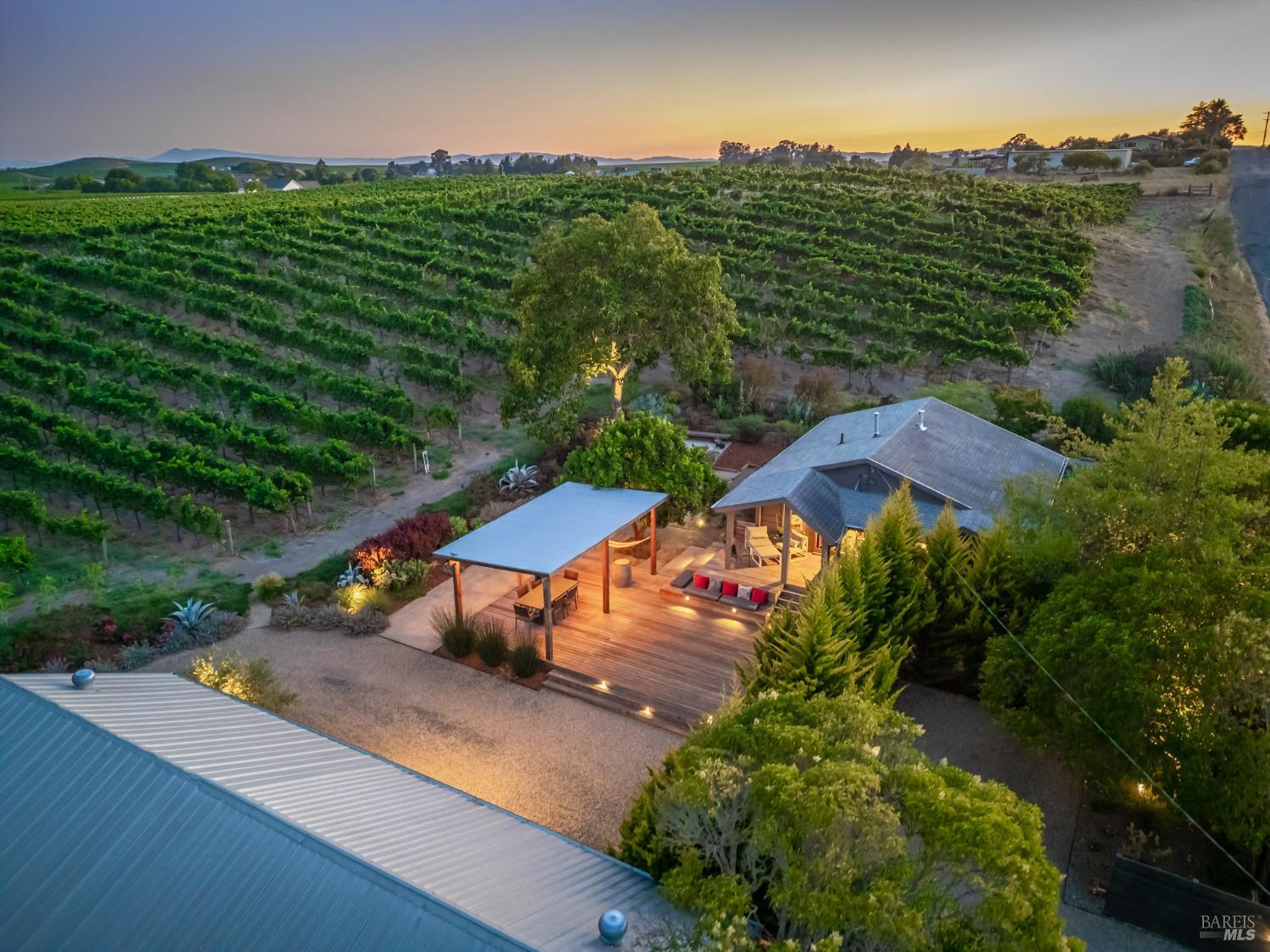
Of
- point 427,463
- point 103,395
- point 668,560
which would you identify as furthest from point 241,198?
point 668,560

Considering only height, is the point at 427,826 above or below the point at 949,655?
above

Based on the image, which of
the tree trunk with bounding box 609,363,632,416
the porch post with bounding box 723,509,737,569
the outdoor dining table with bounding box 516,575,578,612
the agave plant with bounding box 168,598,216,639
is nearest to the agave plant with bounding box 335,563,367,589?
the agave plant with bounding box 168,598,216,639

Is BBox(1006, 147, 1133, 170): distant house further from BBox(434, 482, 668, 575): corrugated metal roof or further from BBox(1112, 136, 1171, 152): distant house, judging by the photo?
BBox(434, 482, 668, 575): corrugated metal roof

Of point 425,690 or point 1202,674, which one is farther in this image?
point 425,690

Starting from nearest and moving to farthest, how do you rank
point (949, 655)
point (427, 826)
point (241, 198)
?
point (427, 826) < point (949, 655) < point (241, 198)

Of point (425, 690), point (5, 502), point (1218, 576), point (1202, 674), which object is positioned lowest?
point (425, 690)

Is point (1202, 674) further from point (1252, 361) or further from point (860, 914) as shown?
point (1252, 361)

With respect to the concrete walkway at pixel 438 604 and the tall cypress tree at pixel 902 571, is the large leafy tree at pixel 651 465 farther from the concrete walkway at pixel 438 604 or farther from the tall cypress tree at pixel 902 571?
the tall cypress tree at pixel 902 571
